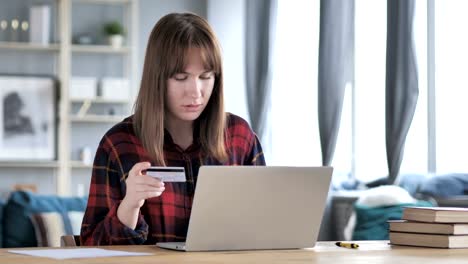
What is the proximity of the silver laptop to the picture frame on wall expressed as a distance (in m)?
4.97

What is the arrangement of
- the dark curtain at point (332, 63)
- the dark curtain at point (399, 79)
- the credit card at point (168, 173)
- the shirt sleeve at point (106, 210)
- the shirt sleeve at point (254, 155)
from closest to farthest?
1. the credit card at point (168, 173)
2. the shirt sleeve at point (106, 210)
3. the shirt sleeve at point (254, 155)
4. the dark curtain at point (399, 79)
5. the dark curtain at point (332, 63)

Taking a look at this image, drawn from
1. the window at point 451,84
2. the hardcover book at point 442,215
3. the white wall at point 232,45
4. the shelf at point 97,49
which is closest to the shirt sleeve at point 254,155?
the hardcover book at point 442,215

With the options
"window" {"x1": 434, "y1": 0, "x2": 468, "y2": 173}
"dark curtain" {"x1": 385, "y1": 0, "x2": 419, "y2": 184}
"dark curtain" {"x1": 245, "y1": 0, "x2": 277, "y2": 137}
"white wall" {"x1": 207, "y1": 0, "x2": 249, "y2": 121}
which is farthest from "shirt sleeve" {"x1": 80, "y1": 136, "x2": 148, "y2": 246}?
"white wall" {"x1": 207, "y1": 0, "x2": 249, "y2": 121}

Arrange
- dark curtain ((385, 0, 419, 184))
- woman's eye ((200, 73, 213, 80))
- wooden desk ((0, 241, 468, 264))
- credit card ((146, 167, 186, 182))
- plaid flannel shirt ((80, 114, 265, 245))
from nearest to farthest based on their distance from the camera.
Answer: wooden desk ((0, 241, 468, 264))
credit card ((146, 167, 186, 182))
plaid flannel shirt ((80, 114, 265, 245))
woman's eye ((200, 73, 213, 80))
dark curtain ((385, 0, 419, 184))

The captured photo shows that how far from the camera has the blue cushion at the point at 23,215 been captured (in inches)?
196

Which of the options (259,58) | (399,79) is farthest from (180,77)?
(259,58)

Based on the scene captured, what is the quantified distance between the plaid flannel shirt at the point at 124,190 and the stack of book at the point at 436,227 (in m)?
0.58

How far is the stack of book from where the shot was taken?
A: 2479 mm

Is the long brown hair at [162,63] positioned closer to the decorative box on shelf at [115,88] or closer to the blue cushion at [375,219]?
the blue cushion at [375,219]

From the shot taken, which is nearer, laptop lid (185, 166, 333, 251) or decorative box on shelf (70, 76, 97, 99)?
laptop lid (185, 166, 333, 251)

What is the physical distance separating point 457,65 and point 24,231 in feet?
8.24

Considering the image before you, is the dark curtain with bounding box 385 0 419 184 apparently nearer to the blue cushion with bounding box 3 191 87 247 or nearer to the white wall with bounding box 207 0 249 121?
the blue cushion with bounding box 3 191 87 247

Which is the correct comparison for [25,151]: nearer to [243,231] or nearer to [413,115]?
[413,115]

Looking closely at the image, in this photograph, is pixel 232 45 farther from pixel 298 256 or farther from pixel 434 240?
pixel 298 256
